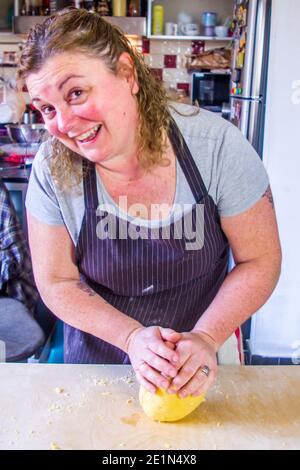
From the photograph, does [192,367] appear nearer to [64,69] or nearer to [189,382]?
[189,382]

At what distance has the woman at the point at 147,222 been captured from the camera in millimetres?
1000

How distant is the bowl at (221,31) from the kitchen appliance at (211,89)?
0.34 meters

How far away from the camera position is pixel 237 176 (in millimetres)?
1037

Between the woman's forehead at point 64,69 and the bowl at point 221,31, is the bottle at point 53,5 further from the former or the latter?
the woman's forehead at point 64,69

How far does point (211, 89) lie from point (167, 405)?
146 inches

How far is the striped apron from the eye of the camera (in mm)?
1082

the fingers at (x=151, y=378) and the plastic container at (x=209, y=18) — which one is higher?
the plastic container at (x=209, y=18)

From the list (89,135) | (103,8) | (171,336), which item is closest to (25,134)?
(103,8)

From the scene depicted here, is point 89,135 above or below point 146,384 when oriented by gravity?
above

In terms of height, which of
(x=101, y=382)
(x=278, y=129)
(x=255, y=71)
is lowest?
(x=101, y=382)

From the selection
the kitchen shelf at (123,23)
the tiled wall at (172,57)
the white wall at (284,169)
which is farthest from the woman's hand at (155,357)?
the tiled wall at (172,57)

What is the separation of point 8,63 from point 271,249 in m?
4.09

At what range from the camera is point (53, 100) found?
0.88 metres

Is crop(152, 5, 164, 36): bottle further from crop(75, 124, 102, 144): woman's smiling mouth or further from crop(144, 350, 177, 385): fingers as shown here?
crop(144, 350, 177, 385): fingers
